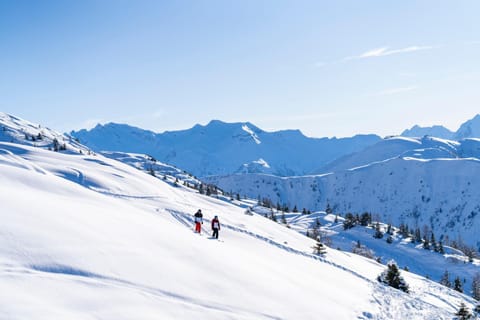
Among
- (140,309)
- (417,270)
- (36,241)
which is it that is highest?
(36,241)

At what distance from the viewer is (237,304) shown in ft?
62.7

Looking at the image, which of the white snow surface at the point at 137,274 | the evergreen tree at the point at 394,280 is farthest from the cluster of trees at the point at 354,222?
the white snow surface at the point at 137,274

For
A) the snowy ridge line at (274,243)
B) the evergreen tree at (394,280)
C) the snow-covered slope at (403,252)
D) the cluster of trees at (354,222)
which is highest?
the snowy ridge line at (274,243)

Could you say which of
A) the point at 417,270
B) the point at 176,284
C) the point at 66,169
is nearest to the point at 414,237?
the point at 417,270

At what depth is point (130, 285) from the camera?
57.3 ft

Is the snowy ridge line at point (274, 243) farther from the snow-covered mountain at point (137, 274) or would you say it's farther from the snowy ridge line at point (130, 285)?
the snowy ridge line at point (130, 285)

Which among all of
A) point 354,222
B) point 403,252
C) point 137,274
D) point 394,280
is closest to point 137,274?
point 137,274

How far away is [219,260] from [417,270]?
11038 centimetres

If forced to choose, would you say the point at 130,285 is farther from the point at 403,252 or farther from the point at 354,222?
the point at 354,222

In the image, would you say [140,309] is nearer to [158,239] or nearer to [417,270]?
[158,239]

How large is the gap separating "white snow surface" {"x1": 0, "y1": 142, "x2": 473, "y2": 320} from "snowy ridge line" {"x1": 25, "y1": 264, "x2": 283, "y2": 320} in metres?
0.04

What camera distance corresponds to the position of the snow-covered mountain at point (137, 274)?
1549 cm

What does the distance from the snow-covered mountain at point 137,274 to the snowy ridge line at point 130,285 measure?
4 cm

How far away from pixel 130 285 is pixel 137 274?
3.72ft
